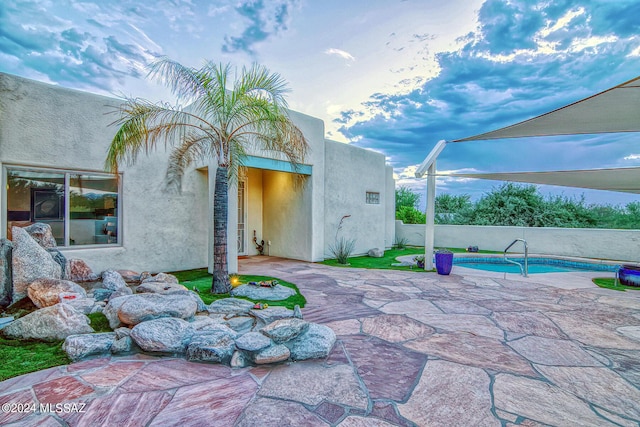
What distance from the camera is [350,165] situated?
1262 cm

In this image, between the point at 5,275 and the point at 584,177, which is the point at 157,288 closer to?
the point at 5,275

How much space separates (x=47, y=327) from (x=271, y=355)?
10.4 ft

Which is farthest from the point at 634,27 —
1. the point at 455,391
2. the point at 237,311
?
the point at 237,311

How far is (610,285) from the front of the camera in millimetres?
7898

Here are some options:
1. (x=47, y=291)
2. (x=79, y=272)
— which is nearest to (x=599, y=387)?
(x=47, y=291)

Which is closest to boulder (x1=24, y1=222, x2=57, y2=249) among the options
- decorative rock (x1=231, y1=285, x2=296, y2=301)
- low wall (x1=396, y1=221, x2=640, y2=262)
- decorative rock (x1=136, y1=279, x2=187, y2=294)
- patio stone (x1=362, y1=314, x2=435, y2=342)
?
decorative rock (x1=136, y1=279, x2=187, y2=294)

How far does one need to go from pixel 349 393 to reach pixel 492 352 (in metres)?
2.16

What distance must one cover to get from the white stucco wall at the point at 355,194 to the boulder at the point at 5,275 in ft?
28.5

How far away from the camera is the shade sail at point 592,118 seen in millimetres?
4105

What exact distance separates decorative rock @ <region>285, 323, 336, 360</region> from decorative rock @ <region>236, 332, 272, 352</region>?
0.29m

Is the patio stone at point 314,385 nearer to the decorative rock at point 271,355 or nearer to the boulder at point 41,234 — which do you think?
the decorative rock at point 271,355

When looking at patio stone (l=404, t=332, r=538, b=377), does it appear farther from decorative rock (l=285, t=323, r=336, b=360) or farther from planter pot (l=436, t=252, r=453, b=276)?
planter pot (l=436, t=252, r=453, b=276)

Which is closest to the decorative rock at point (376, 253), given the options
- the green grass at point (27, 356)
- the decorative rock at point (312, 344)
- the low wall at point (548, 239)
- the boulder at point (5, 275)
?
the low wall at point (548, 239)

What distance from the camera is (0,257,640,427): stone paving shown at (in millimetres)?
2465
